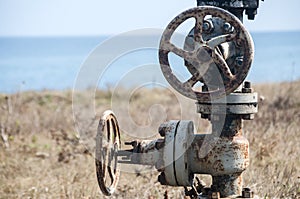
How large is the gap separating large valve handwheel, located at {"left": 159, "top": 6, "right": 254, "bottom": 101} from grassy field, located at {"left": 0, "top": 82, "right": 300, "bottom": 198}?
91 cm

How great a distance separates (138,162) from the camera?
3.14 meters

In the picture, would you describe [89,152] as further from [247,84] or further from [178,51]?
[178,51]

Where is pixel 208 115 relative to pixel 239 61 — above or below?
below

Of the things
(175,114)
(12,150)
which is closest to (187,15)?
(12,150)

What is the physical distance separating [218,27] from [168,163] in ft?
2.53

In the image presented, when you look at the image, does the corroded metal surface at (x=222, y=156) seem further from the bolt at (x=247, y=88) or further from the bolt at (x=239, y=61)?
the bolt at (x=239, y=61)

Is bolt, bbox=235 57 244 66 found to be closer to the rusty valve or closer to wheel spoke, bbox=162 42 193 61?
the rusty valve

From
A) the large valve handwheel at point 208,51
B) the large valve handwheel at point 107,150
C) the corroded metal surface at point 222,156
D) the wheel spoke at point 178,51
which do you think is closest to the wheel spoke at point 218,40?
the large valve handwheel at point 208,51

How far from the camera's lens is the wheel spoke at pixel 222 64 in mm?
2811

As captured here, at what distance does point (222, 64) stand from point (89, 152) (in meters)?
3.38

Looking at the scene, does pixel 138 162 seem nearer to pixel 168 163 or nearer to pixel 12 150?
pixel 168 163

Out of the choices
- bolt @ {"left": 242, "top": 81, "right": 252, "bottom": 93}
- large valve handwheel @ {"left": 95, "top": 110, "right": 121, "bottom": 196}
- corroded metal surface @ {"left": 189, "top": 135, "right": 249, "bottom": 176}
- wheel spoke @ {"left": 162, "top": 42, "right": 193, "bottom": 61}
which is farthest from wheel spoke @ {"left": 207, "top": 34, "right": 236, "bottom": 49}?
large valve handwheel @ {"left": 95, "top": 110, "right": 121, "bottom": 196}

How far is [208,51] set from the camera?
2820 millimetres

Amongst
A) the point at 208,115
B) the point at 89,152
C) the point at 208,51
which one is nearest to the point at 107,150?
the point at 208,115
